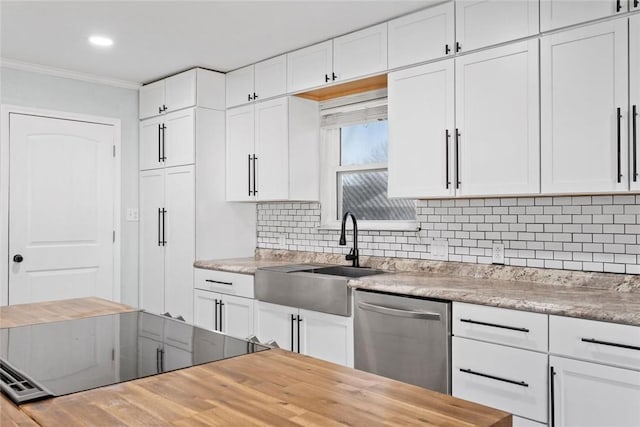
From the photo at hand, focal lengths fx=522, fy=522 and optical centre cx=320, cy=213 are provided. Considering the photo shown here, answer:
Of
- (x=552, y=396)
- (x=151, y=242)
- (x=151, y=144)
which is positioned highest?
(x=151, y=144)

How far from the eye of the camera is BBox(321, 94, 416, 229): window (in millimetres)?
3801

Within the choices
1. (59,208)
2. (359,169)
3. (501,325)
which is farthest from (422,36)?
(59,208)

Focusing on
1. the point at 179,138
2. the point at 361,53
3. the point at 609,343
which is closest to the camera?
the point at 609,343

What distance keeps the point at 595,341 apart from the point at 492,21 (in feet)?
5.60

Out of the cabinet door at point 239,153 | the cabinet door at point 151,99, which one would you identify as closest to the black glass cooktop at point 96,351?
the cabinet door at point 239,153

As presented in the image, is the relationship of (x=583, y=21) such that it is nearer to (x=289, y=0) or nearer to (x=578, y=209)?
(x=578, y=209)

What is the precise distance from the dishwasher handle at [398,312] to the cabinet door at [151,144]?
2574 millimetres

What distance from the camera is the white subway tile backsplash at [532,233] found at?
2.65 metres

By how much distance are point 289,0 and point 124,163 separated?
101 inches

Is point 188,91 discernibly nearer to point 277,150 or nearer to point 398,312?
point 277,150

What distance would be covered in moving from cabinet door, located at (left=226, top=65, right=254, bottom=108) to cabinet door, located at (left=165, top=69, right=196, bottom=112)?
30cm

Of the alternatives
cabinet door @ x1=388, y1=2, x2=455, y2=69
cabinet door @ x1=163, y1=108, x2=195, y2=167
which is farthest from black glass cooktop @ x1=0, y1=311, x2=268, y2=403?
cabinet door @ x1=163, y1=108, x2=195, y2=167

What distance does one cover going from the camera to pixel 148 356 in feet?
5.24

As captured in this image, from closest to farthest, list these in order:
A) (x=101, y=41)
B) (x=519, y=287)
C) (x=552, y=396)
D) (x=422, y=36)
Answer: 1. (x=552, y=396)
2. (x=519, y=287)
3. (x=422, y=36)
4. (x=101, y=41)
